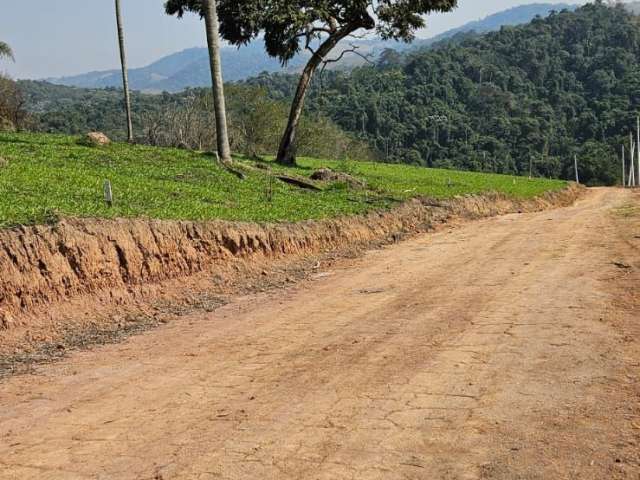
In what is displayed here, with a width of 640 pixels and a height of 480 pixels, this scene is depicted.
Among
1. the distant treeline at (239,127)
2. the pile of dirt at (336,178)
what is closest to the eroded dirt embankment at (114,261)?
the pile of dirt at (336,178)

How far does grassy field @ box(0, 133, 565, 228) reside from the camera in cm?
1130

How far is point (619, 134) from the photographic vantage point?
93.2 meters

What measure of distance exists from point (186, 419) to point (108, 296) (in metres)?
4.60

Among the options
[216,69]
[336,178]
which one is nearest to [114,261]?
[216,69]

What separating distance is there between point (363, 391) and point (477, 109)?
104400 millimetres

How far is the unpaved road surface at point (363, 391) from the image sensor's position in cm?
459

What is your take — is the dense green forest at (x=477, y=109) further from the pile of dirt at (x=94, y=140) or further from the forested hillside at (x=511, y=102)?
the pile of dirt at (x=94, y=140)

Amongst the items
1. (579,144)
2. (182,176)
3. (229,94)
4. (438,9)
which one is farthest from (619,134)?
(182,176)

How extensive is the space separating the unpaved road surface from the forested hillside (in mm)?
70141

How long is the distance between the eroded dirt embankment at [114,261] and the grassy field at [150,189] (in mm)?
462

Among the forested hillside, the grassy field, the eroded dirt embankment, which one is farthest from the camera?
the forested hillside

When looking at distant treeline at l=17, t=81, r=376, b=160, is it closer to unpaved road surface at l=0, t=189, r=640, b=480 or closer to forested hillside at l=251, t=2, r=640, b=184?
forested hillside at l=251, t=2, r=640, b=184

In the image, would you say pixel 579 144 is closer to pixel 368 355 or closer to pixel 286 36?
pixel 286 36

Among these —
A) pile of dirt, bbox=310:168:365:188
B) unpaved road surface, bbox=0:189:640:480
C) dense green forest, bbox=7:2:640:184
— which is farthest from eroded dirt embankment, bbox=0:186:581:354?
dense green forest, bbox=7:2:640:184
